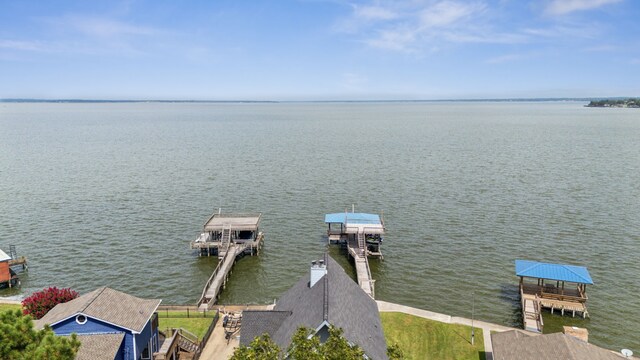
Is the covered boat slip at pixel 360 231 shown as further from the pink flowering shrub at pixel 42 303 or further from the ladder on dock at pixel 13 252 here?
the ladder on dock at pixel 13 252

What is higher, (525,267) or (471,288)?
(525,267)

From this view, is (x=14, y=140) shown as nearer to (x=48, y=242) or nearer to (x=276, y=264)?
(x=48, y=242)

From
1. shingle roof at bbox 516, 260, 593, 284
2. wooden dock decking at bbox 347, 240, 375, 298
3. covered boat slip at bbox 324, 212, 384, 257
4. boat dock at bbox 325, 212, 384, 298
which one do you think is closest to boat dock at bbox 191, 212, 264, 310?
covered boat slip at bbox 324, 212, 384, 257

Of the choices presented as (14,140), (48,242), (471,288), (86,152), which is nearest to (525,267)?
(471,288)

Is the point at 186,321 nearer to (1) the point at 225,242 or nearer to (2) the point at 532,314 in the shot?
(1) the point at 225,242

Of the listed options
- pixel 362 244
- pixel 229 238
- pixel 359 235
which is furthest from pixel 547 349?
pixel 229 238

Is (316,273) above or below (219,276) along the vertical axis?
above

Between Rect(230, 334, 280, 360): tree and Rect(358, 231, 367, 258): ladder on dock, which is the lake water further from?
Rect(230, 334, 280, 360): tree
